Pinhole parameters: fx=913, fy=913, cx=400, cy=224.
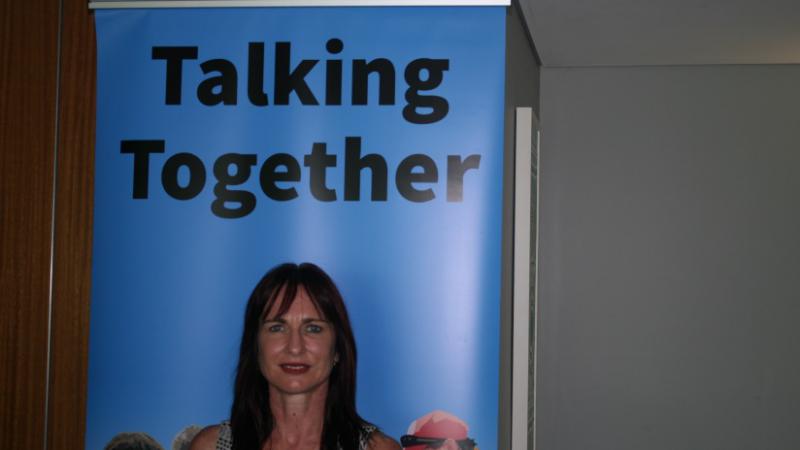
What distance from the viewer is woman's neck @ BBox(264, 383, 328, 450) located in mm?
2795

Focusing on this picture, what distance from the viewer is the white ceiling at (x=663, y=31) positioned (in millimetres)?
3877

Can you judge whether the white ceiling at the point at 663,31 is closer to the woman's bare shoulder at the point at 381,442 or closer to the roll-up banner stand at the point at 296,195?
the roll-up banner stand at the point at 296,195

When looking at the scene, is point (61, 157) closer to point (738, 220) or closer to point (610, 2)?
point (610, 2)

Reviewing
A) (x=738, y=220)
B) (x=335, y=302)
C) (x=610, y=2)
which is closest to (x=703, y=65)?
(x=738, y=220)

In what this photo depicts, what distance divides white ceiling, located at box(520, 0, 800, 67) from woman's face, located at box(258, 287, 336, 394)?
177 centimetres

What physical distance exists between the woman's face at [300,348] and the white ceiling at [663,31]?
177 cm

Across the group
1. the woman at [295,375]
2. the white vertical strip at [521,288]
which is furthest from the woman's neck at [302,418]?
the white vertical strip at [521,288]

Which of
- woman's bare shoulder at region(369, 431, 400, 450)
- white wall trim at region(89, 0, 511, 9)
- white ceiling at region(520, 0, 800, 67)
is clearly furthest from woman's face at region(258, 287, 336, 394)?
white ceiling at region(520, 0, 800, 67)

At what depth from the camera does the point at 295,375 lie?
9.14 ft

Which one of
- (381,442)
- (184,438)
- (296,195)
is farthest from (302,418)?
(296,195)

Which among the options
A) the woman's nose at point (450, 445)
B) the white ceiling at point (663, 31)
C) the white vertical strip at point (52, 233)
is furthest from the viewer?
the white ceiling at point (663, 31)

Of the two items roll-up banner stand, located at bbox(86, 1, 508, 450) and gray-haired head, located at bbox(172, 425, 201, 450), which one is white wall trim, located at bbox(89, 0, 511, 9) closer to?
roll-up banner stand, located at bbox(86, 1, 508, 450)

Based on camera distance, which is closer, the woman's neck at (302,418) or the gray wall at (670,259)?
the woman's neck at (302,418)

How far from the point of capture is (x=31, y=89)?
9.76 feet
